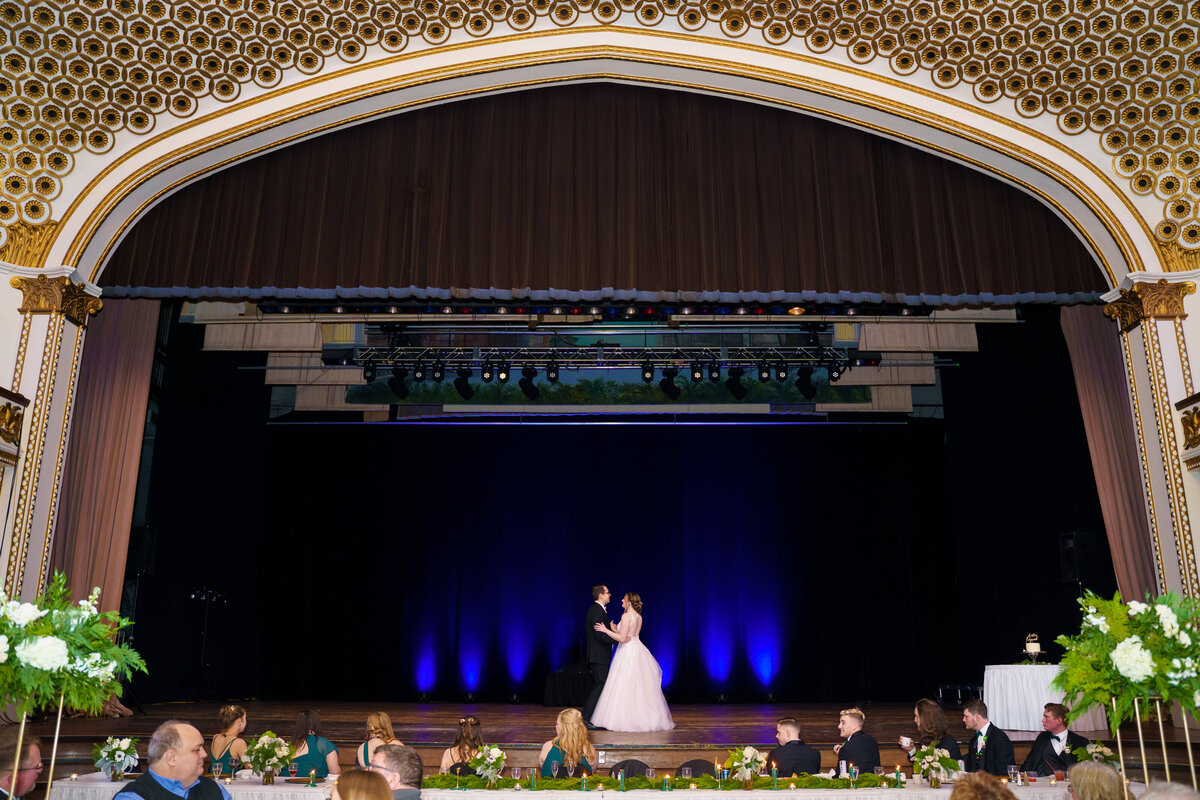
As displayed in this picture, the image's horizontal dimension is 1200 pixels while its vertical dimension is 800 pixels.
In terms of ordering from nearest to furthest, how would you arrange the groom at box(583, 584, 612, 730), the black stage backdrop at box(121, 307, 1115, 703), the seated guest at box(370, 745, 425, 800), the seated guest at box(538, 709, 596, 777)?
the seated guest at box(370, 745, 425, 800), the seated guest at box(538, 709, 596, 777), the groom at box(583, 584, 612, 730), the black stage backdrop at box(121, 307, 1115, 703)

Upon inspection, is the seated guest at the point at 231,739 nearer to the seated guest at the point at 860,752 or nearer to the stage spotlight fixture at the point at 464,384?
the seated guest at the point at 860,752

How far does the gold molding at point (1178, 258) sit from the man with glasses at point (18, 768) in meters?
9.17

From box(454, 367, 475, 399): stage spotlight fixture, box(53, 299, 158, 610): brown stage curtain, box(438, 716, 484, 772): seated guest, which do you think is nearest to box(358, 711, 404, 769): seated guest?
box(438, 716, 484, 772): seated guest

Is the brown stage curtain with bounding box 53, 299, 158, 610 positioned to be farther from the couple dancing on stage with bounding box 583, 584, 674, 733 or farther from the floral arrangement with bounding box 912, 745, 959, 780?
the floral arrangement with bounding box 912, 745, 959, 780

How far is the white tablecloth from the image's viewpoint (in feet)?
28.9

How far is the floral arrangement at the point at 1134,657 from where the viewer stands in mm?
3914

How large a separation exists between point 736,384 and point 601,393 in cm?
248

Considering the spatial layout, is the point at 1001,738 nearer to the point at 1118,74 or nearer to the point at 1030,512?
the point at 1118,74

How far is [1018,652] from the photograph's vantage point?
14070 millimetres

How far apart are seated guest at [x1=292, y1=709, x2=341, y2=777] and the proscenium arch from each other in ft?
16.5

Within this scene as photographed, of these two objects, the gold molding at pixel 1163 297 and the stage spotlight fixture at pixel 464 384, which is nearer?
the gold molding at pixel 1163 297

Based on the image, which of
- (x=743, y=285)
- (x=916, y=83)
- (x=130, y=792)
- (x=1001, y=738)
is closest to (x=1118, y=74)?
(x=916, y=83)

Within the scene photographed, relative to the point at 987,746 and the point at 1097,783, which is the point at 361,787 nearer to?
the point at 1097,783

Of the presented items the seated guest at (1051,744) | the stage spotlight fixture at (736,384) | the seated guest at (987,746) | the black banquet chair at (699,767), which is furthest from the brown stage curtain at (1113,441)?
the stage spotlight fixture at (736,384)
